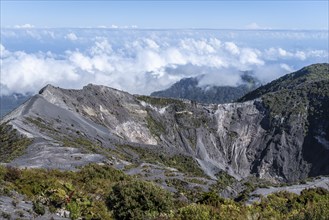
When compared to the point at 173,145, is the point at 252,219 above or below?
above

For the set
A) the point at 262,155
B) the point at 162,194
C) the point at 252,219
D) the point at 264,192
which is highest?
the point at 252,219

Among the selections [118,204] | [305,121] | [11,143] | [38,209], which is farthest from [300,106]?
[38,209]

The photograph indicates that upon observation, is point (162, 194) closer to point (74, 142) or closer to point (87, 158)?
point (87, 158)

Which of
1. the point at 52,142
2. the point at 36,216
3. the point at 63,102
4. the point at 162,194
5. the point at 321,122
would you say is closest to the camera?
the point at 36,216

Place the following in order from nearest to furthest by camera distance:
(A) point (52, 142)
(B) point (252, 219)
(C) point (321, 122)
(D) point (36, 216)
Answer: (B) point (252, 219)
(D) point (36, 216)
(A) point (52, 142)
(C) point (321, 122)

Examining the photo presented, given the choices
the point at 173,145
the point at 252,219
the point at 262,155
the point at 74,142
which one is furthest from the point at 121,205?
the point at 262,155

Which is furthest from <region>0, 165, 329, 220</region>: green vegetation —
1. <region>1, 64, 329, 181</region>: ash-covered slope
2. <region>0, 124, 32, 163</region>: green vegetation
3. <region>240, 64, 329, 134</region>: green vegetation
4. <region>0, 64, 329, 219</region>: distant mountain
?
<region>240, 64, 329, 134</region>: green vegetation
